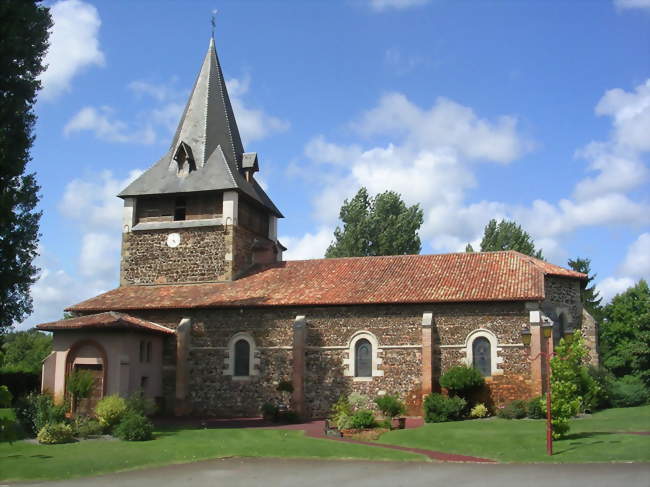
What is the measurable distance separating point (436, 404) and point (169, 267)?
16432mm

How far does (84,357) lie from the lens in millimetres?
30406

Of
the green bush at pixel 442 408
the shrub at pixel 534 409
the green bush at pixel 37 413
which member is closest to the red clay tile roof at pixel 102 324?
the green bush at pixel 37 413

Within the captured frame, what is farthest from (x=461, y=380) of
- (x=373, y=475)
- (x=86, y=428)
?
(x=86, y=428)

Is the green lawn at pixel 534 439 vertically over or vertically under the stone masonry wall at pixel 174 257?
under

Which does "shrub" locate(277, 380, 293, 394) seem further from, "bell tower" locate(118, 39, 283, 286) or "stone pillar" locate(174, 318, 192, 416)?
"bell tower" locate(118, 39, 283, 286)

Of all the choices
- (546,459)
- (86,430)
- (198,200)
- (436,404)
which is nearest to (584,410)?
(436,404)

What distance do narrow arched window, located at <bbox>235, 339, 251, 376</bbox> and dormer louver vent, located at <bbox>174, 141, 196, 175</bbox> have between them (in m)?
10.5

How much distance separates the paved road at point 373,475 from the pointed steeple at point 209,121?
2250cm

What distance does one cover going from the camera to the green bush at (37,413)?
994 inches

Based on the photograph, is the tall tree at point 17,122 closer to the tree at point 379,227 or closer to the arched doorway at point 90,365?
the arched doorway at point 90,365

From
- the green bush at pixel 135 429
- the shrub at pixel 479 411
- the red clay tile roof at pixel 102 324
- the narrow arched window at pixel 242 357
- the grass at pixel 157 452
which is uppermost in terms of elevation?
the red clay tile roof at pixel 102 324

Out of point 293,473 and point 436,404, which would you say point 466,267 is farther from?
point 293,473

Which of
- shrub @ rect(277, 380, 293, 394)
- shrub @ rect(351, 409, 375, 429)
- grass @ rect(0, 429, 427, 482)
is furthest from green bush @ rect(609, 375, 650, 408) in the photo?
grass @ rect(0, 429, 427, 482)

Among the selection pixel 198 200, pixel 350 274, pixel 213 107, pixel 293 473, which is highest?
pixel 213 107
